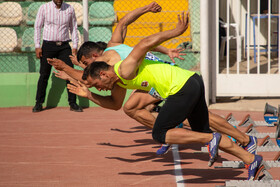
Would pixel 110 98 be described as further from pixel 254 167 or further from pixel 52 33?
pixel 52 33

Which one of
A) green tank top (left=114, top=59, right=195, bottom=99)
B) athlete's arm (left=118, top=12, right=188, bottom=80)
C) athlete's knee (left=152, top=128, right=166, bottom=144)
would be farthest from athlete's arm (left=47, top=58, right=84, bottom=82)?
athlete's knee (left=152, top=128, right=166, bottom=144)

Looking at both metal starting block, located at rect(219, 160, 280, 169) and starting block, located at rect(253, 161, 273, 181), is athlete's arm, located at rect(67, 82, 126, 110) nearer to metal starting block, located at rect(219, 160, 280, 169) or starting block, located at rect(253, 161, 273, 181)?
metal starting block, located at rect(219, 160, 280, 169)

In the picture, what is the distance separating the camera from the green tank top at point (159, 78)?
5.57 meters

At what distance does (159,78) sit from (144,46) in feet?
1.37

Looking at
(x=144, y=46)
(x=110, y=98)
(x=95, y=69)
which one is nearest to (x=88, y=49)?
(x=110, y=98)

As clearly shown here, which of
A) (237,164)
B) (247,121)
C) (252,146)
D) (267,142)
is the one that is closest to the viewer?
(252,146)

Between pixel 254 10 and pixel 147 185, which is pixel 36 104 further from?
pixel 254 10

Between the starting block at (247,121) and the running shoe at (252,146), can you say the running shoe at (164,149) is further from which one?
the starting block at (247,121)

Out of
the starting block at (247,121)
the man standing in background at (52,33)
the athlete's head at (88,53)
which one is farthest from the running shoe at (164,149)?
the man standing in background at (52,33)

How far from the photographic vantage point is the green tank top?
5.57m

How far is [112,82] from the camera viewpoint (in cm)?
563

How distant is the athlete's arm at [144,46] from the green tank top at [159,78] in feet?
0.50

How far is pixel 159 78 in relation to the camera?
557cm

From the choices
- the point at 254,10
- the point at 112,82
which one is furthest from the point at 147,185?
the point at 254,10
